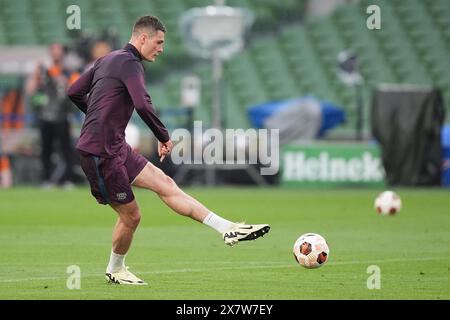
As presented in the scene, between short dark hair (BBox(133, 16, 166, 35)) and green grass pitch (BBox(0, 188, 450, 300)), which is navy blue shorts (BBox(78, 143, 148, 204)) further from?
short dark hair (BBox(133, 16, 166, 35))

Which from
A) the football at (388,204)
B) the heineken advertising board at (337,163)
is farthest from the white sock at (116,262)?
the heineken advertising board at (337,163)

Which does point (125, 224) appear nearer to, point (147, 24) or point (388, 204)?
point (147, 24)

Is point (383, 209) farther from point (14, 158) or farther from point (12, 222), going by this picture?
point (14, 158)

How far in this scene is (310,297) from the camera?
9.41m

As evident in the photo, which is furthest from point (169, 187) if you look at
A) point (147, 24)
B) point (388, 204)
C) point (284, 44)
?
point (284, 44)

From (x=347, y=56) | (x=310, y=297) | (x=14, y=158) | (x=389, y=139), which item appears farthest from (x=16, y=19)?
(x=310, y=297)

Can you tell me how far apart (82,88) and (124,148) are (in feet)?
2.28

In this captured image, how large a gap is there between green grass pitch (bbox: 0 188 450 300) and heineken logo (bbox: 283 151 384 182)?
3064mm

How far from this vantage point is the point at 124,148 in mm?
10430

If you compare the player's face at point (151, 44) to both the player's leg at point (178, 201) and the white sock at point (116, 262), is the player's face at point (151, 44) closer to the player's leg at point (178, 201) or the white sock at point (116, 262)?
the player's leg at point (178, 201)

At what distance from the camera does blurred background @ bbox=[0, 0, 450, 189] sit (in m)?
25.3
